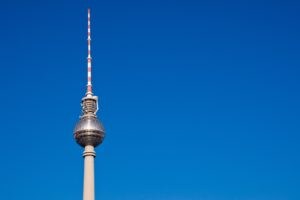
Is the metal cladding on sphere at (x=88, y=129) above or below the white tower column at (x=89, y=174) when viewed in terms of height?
above

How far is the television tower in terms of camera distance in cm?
6384

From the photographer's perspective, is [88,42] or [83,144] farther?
[88,42]

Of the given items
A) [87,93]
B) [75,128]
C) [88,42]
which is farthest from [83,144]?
[88,42]

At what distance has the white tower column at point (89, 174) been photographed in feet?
207

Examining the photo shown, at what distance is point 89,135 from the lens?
215 feet

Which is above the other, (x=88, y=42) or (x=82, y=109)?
(x=88, y=42)

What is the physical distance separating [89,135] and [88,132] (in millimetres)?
328

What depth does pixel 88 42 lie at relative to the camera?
7262 cm

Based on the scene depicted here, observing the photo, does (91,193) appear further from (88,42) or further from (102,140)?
(88,42)

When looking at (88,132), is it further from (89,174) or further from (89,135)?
(89,174)

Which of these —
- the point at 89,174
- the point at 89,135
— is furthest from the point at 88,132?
the point at 89,174

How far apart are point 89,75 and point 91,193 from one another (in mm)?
14431

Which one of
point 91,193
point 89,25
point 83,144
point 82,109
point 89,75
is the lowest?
point 91,193

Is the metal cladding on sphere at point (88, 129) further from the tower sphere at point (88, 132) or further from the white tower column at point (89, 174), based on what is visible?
the white tower column at point (89, 174)
